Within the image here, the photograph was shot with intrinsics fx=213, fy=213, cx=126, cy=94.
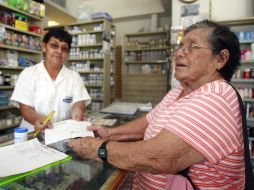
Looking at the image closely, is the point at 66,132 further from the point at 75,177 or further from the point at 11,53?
the point at 11,53

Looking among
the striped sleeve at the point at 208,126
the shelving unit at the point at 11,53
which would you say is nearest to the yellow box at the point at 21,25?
the shelving unit at the point at 11,53

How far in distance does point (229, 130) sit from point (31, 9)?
153 inches

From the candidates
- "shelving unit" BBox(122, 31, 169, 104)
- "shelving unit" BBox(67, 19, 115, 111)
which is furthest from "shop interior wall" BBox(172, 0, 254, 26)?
"shelving unit" BBox(67, 19, 115, 111)

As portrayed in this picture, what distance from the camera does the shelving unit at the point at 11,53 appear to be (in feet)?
10.9

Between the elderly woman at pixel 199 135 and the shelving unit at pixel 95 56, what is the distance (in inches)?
152

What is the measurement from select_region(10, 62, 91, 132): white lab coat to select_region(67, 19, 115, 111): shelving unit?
280 cm

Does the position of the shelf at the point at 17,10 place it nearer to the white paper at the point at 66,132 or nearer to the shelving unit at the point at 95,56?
the shelving unit at the point at 95,56

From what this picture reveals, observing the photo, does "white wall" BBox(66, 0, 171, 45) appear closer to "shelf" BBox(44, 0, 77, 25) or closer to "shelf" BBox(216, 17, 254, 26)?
"shelf" BBox(44, 0, 77, 25)

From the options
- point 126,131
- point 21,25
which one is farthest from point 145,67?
point 126,131

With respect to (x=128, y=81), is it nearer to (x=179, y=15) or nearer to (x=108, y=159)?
(x=179, y=15)

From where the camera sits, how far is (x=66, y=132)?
4.11 feet

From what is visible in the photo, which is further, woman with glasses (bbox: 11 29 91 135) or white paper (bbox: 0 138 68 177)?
woman with glasses (bbox: 11 29 91 135)

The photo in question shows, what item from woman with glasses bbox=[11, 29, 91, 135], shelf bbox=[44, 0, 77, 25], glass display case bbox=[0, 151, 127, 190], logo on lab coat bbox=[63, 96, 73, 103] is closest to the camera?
glass display case bbox=[0, 151, 127, 190]

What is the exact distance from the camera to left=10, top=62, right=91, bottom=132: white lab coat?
186cm
